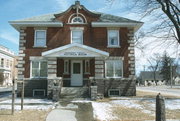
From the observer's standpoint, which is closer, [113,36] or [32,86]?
[32,86]

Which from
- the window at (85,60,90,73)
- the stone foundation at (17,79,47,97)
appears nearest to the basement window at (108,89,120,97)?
the window at (85,60,90,73)

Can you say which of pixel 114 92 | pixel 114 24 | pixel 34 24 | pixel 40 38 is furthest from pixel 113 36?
pixel 34 24

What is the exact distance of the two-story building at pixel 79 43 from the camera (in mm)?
20016

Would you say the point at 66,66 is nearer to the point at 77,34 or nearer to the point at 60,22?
the point at 77,34

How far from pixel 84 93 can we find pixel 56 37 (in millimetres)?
6111

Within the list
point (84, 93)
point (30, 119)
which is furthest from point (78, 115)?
point (84, 93)

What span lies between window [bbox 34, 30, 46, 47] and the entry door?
3503 mm

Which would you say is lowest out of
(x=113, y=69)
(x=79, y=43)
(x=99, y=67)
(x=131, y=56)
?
(x=113, y=69)

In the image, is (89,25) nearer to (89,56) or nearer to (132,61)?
(89,56)

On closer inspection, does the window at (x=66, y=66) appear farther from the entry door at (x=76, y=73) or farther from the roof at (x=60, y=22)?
the roof at (x=60, y=22)

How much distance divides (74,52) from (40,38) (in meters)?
4.22

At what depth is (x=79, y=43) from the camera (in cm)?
2059

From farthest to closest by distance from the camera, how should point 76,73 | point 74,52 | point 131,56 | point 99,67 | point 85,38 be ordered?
1. point 76,73
2. point 85,38
3. point 131,56
4. point 99,67
5. point 74,52

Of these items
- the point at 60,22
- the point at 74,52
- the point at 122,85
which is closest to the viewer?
the point at 74,52
